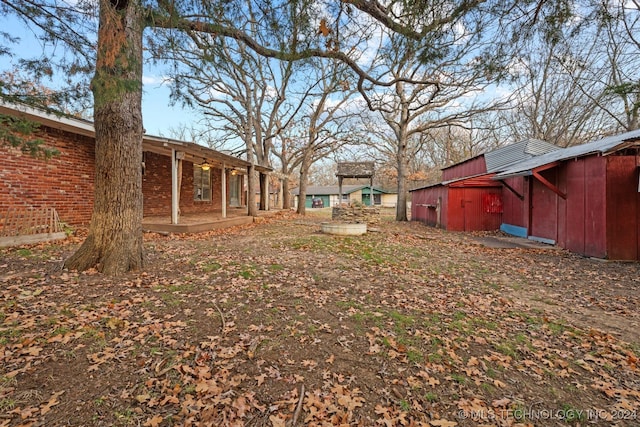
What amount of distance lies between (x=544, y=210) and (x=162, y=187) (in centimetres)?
1421

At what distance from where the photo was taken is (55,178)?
25.6 feet

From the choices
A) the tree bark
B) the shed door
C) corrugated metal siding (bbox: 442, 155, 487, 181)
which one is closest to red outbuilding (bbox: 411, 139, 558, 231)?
the shed door

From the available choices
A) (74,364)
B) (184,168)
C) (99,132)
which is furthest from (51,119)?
(74,364)

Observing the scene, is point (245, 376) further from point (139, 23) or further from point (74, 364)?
point (139, 23)

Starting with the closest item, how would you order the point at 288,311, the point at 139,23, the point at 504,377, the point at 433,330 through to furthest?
the point at 504,377
the point at 433,330
the point at 288,311
the point at 139,23

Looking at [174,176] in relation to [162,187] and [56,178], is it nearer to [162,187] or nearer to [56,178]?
[56,178]

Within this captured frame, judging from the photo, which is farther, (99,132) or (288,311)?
(99,132)

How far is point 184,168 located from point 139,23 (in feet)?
31.8

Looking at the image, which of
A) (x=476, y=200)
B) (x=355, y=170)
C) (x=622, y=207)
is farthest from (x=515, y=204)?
(x=355, y=170)

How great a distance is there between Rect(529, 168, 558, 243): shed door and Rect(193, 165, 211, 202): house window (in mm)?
14272

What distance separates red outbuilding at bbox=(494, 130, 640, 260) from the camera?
677cm

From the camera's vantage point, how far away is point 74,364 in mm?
2307

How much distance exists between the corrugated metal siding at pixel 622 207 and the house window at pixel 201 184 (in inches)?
589

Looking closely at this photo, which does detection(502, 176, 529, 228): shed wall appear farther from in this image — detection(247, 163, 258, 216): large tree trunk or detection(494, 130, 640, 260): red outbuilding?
detection(247, 163, 258, 216): large tree trunk
